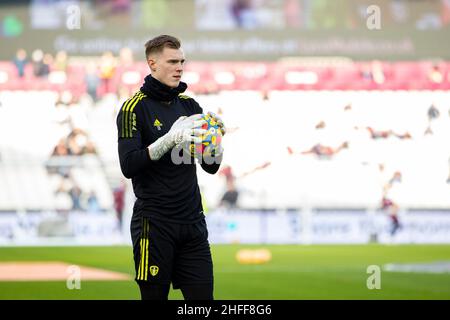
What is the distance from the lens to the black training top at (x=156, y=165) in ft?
16.0

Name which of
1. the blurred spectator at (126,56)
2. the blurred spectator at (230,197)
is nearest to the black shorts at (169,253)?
the blurred spectator at (230,197)

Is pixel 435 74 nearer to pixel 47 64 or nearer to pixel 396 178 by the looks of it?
pixel 396 178

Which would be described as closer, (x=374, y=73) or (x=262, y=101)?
(x=262, y=101)

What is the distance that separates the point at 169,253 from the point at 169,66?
93 cm

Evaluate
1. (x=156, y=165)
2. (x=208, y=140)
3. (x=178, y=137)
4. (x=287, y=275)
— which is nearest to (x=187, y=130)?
(x=178, y=137)

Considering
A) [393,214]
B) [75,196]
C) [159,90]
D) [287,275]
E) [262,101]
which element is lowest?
[287,275]

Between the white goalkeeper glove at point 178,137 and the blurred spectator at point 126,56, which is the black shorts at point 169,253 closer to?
the white goalkeeper glove at point 178,137

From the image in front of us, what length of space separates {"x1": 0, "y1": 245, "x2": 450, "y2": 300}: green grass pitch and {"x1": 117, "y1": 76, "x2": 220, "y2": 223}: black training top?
453 centimetres

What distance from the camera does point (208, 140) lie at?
4.89 metres

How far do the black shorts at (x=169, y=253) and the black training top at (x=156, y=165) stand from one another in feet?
0.16

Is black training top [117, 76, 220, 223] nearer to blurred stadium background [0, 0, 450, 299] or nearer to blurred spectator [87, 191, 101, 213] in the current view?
blurred stadium background [0, 0, 450, 299]

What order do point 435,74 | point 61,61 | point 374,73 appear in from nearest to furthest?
point 61,61, point 374,73, point 435,74

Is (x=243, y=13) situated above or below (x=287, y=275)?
above
